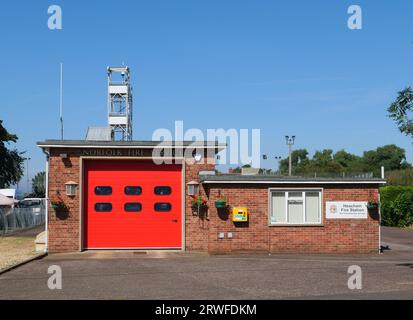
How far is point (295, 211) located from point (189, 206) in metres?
3.34

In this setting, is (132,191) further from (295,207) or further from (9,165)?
(9,165)

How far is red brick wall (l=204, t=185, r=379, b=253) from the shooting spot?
2008cm

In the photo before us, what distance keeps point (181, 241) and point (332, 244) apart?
15.6 ft

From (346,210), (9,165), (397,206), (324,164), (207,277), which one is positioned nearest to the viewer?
(207,277)

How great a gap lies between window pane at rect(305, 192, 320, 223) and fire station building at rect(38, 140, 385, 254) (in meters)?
0.03

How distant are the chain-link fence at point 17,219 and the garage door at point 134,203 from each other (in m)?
12.9

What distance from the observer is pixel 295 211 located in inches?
811

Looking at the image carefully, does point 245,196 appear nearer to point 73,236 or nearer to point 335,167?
point 73,236

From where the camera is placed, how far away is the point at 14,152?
6719 cm

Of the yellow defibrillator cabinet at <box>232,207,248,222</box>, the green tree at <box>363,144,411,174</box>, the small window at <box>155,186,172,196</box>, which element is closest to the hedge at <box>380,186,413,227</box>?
the yellow defibrillator cabinet at <box>232,207,248,222</box>

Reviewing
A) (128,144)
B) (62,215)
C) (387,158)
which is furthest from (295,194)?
(387,158)

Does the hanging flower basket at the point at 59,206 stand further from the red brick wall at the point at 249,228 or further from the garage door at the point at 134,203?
the garage door at the point at 134,203

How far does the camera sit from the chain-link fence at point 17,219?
3288 centimetres

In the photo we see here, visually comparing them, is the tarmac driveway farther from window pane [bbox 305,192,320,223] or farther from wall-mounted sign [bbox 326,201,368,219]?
window pane [bbox 305,192,320,223]
